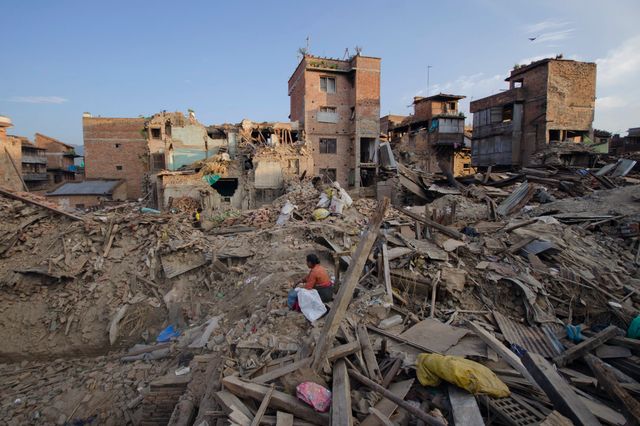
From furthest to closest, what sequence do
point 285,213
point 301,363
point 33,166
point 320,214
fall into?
point 33,166 < point 285,213 < point 320,214 < point 301,363

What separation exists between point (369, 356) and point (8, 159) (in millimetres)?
37326

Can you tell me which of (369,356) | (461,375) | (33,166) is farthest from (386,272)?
(33,166)

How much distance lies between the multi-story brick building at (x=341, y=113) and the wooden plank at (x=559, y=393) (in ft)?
72.9

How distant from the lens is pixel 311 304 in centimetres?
498

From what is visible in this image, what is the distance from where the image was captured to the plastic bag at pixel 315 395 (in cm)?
300

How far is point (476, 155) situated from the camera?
26656 mm

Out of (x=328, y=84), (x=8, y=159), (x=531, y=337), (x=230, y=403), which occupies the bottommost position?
(x=531, y=337)

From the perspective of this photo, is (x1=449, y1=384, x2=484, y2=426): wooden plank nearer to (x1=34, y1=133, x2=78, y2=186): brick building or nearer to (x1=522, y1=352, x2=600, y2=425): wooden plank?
(x1=522, y1=352, x2=600, y2=425): wooden plank

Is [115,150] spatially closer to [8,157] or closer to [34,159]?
[8,157]

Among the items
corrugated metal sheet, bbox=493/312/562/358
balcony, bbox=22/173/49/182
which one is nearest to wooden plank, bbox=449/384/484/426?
corrugated metal sheet, bbox=493/312/562/358

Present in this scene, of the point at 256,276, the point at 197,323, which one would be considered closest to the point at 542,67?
the point at 256,276

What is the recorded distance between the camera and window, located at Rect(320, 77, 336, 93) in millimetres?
24653

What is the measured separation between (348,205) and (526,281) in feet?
26.1

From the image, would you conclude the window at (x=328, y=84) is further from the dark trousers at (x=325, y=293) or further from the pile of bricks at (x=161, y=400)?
the pile of bricks at (x=161, y=400)
